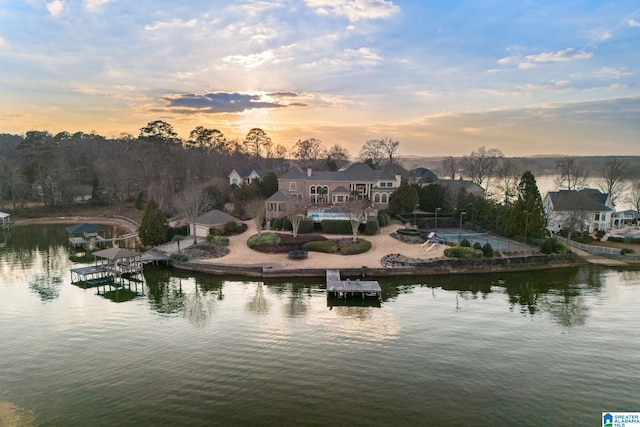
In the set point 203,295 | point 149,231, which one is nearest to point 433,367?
point 203,295

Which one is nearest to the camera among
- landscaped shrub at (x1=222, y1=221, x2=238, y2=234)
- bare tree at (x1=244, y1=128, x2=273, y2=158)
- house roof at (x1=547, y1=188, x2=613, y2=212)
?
landscaped shrub at (x1=222, y1=221, x2=238, y2=234)

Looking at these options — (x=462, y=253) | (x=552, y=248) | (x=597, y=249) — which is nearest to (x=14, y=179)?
(x=462, y=253)

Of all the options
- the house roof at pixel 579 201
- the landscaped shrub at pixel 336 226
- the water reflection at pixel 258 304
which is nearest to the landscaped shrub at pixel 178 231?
the landscaped shrub at pixel 336 226

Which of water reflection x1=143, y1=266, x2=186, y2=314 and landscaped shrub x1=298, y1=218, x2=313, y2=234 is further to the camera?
landscaped shrub x1=298, y1=218, x2=313, y2=234

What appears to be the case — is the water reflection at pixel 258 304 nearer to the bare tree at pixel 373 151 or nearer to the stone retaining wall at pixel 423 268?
the stone retaining wall at pixel 423 268

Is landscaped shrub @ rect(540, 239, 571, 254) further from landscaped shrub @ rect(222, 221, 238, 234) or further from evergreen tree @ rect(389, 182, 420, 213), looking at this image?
landscaped shrub @ rect(222, 221, 238, 234)

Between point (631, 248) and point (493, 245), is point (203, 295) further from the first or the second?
point (631, 248)

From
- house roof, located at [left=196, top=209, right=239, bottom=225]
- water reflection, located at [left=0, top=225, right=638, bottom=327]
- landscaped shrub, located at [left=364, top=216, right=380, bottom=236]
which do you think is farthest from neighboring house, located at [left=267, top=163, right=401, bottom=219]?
water reflection, located at [left=0, top=225, right=638, bottom=327]
